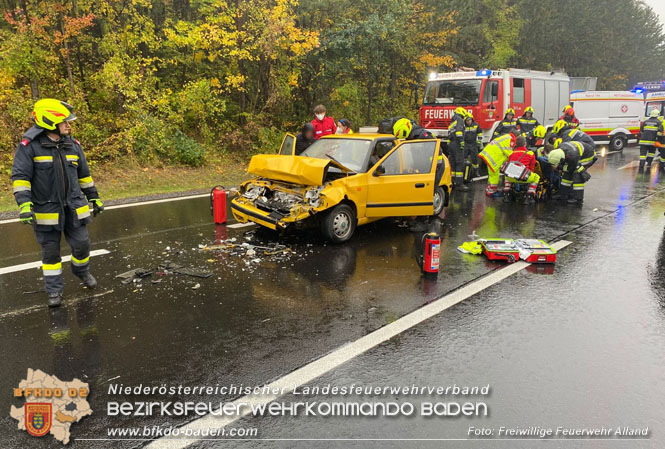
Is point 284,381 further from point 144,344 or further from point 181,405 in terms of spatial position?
point 144,344

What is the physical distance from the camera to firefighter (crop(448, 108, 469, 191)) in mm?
11828

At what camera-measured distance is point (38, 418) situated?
3.18 m

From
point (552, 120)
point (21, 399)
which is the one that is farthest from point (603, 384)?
point (552, 120)

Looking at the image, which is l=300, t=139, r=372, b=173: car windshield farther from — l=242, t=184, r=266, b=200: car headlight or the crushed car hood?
l=242, t=184, r=266, b=200: car headlight

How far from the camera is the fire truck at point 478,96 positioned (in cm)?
1574

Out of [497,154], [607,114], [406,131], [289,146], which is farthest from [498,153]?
[607,114]

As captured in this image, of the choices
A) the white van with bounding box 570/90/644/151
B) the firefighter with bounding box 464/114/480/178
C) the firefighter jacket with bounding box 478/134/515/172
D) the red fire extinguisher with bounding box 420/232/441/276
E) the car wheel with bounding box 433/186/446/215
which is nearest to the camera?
the red fire extinguisher with bounding box 420/232/441/276

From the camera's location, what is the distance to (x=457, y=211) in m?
9.82

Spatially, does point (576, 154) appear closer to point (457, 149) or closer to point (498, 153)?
point (498, 153)

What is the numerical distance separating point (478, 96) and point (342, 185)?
1033cm

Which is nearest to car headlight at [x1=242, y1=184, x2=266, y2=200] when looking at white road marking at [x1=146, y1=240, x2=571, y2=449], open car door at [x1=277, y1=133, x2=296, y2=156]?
open car door at [x1=277, y1=133, x2=296, y2=156]

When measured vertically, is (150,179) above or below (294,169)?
below

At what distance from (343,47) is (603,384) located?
1460 centimetres

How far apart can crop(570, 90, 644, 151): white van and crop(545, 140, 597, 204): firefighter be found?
12.6m
